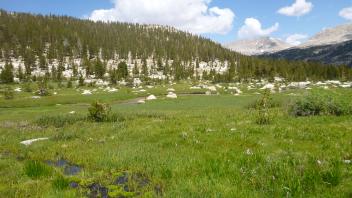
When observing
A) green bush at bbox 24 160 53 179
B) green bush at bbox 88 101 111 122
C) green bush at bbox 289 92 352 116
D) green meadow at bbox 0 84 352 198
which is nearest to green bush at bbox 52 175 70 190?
green meadow at bbox 0 84 352 198

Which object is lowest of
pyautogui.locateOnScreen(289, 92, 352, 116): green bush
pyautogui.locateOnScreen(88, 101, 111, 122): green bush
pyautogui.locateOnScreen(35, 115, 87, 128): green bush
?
pyautogui.locateOnScreen(35, 115, 87, 128): green bush

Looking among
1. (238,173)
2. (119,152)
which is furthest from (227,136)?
(238,173)

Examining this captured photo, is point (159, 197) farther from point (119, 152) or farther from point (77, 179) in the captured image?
point (119, 152)

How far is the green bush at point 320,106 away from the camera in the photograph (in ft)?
80.4

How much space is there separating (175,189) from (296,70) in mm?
162404

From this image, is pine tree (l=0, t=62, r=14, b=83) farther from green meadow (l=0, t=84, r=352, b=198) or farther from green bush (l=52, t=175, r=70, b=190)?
green bush (l=52, t=175, r=70, b=190)

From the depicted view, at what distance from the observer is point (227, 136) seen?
17953 mm

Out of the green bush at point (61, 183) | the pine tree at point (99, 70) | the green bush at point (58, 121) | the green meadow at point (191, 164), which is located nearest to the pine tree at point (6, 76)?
the pine tree at point (99, 70)

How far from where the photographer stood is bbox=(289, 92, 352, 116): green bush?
24500 mm

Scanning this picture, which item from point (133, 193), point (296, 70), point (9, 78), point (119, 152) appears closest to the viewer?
point (133, 193)

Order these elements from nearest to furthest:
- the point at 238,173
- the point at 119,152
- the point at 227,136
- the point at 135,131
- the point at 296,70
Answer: the point at 238,173 → the point at 119,152 → the point at 227,136 → the point at 135,131 → the point at 296,70

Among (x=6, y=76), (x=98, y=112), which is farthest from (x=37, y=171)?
(x=6, y=76)

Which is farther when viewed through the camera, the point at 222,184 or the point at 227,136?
the point at 227,136

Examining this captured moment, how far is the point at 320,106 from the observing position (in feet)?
83.3
